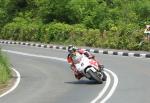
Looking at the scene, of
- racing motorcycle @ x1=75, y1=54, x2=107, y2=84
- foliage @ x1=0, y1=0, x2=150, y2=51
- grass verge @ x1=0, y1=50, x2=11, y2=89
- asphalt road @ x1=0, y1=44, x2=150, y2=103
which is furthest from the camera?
foliage @ x1=0, y1=0, x2=150, y2=51

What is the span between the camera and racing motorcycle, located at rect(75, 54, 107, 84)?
671 inches

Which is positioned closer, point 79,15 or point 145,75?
point 145,75

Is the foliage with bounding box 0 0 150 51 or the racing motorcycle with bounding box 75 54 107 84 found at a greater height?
the racing motorcycle with bounding box 75 54 107 84

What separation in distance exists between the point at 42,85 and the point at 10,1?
49621 mm

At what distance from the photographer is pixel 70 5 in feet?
166

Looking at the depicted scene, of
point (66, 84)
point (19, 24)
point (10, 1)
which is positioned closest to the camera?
point (66, 84)

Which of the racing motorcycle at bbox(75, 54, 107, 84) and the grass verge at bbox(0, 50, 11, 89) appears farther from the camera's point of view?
the grass verge at bbox(0, 50, 11, 89)

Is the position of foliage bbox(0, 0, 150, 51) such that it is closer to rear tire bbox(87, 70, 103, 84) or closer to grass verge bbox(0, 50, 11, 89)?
grass verge bbox(0, 50, 11, 89)

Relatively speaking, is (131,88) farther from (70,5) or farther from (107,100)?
(70,5)

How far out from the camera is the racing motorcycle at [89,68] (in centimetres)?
1703

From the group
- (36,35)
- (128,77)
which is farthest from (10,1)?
(128,77)

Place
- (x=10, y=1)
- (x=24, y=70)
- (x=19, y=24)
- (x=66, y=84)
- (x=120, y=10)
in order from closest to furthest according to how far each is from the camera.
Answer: (x=66, y=84) < (x=24, y=70) < (x=120, y=10) < (x=19, y=24) < (x=10, y=1)

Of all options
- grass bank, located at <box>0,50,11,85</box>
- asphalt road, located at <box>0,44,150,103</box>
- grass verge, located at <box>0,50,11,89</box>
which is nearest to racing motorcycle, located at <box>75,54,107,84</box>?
asphalt road, located at <box>0,44,150,103</box>

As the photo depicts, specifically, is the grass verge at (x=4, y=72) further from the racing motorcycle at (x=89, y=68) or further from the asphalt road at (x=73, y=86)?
the racing motorcycle at (x=89, y=68)
